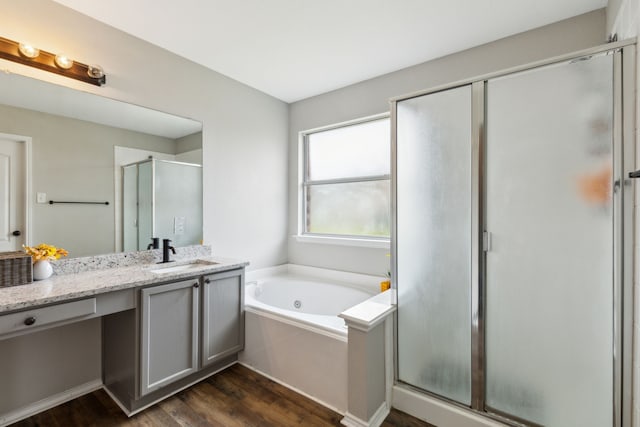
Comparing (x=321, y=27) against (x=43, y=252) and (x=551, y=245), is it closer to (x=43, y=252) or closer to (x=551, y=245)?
(x=551, y=245)

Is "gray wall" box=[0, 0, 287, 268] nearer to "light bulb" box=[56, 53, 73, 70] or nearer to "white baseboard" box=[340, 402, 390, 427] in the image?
"light bulb" box=[56, 53, 73, 70]

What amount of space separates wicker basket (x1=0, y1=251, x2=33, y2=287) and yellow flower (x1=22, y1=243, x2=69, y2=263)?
5 cm

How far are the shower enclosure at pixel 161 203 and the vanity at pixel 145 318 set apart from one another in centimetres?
23

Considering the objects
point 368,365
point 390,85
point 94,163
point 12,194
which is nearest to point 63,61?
point 94,163

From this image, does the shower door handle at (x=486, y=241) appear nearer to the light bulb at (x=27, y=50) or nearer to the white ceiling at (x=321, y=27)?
the white ceiling at (x=321, y=27)

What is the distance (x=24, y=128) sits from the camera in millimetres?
1719

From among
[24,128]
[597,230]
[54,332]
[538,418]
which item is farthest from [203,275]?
[597,230]

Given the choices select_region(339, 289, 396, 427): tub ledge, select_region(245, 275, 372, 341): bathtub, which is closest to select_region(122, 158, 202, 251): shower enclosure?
select_region(245, 275, 372, 341): bathtub

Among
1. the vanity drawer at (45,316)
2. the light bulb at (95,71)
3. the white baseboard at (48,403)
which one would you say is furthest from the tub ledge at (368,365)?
the light bulb at (95,71)

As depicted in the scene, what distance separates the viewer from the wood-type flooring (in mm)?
1672

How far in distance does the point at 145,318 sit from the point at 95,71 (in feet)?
5.42

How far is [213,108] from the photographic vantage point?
8.79ft

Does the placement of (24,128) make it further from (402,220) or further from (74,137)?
(402,220)

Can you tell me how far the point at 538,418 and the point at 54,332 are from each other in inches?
110
